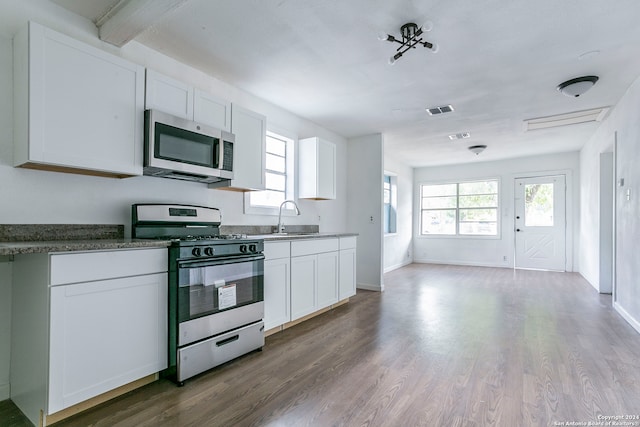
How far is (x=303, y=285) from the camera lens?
11.1 feet

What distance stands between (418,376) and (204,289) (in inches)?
Result: 62.4

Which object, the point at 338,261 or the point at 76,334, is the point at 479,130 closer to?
the point at 338,261

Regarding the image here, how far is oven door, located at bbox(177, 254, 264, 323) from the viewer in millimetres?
2166

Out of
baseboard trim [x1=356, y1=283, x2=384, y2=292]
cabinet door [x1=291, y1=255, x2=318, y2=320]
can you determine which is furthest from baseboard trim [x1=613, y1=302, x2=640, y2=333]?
cabinet door [x1=291, y1=255, x2=318, y2=320]

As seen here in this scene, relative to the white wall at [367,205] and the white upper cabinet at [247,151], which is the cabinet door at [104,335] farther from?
the white wall at [367,205]

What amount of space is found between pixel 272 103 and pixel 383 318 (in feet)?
9.12

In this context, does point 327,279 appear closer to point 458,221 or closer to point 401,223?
point 401,223

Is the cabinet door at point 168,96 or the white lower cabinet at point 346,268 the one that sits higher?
the cabinet door at point 168,96

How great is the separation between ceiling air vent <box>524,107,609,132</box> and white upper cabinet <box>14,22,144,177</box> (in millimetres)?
4897

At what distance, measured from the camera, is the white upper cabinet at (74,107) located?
1834 mm

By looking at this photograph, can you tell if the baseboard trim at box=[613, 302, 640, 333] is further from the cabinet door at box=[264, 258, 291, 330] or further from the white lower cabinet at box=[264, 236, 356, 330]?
the cabinet door at box=[264, 258, 291, 330]

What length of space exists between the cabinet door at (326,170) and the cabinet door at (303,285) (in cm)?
113

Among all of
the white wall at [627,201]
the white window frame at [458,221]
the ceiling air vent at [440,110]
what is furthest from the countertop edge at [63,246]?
the white window frame at [458,221]

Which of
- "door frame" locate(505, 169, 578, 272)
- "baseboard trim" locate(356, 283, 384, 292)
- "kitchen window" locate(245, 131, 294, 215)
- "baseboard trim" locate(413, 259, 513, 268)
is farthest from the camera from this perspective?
"baseboard trim" locate(413, 259, 513, 268)
